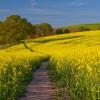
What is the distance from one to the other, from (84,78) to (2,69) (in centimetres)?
335

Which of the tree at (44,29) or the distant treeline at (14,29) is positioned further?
the tree at (44,29)

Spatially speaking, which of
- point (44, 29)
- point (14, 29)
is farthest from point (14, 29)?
point (44, 29)

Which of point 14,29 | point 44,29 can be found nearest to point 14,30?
point 14,29

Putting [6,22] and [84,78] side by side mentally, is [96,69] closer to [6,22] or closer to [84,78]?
[84,78]

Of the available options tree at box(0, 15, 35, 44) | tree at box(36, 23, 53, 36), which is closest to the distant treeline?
tree at box(0, 15, 35, 44)

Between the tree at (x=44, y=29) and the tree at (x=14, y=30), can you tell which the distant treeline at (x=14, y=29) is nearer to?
the tree at (x=14, y=30)

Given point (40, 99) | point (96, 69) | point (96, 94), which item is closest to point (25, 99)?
point (40, 99)

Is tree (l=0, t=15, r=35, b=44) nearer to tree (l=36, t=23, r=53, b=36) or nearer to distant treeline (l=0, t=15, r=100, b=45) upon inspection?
distant treeline (l=0, t=15, r=100, b=45)

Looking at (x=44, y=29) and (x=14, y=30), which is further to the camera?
(x=44, y=29)

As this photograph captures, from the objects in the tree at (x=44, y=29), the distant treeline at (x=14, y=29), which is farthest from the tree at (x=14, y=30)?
the tree at (x=44, y=29)

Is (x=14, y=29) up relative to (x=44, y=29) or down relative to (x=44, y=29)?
up

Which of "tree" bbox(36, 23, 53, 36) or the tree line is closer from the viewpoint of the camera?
the tree line

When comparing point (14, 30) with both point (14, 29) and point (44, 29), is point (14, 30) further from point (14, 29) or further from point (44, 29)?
point (44, 29)

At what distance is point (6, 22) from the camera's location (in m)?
105
